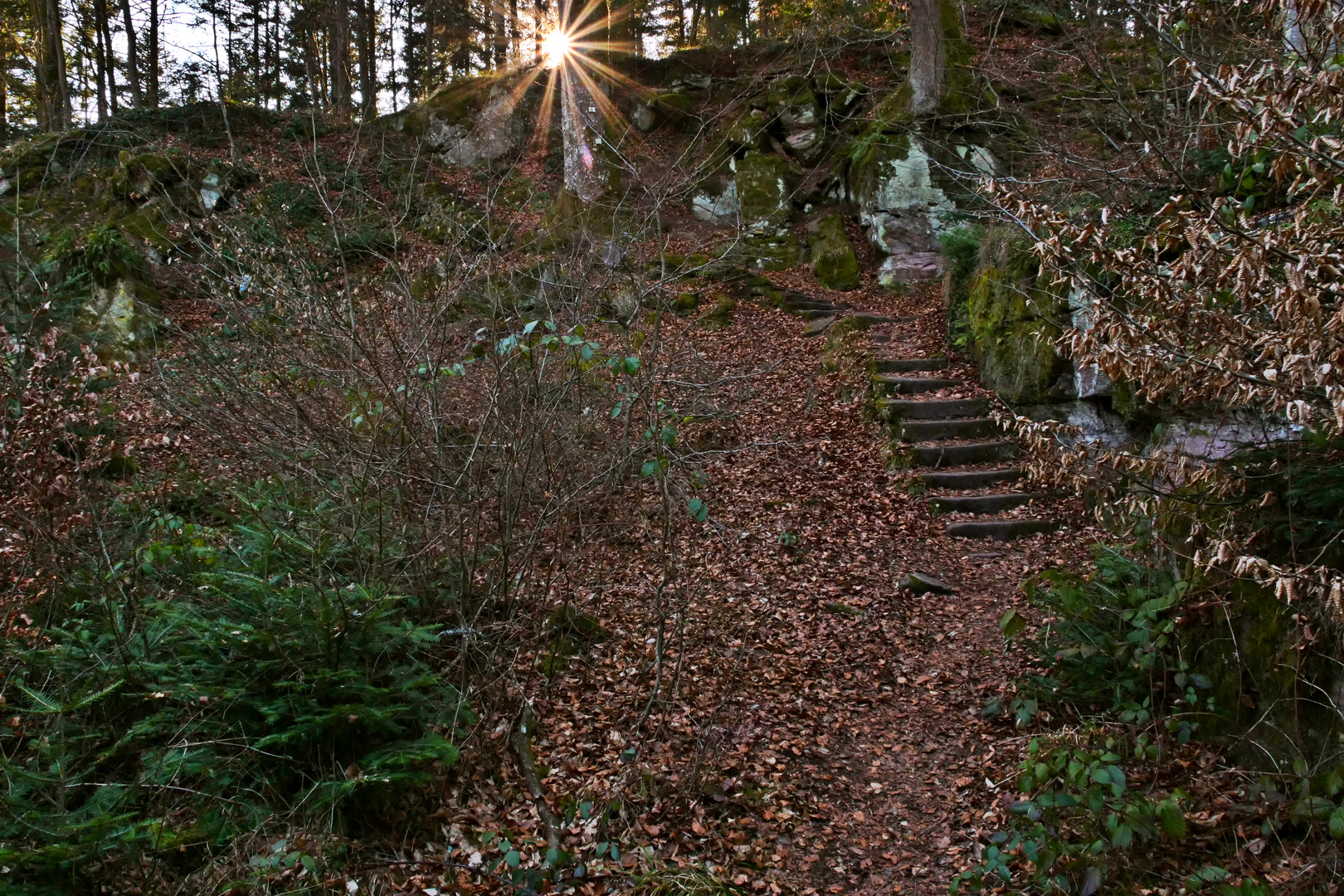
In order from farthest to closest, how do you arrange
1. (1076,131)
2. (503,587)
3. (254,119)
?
(254,119) < (1076,131) < (503,587)

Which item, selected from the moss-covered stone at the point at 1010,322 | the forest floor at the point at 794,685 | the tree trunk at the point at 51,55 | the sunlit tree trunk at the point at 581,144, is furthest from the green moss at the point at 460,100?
the moss-covered stone at the point at 1010,322

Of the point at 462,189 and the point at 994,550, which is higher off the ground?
the point at 462,189

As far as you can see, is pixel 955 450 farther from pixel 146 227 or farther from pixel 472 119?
pixel 472 119

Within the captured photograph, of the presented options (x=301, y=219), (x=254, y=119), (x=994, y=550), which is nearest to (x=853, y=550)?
(x=994, y=550)

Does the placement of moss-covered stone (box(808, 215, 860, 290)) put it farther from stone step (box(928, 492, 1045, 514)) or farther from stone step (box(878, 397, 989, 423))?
stone step (box(928, 492, 1045, 514))

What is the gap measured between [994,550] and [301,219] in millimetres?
12229

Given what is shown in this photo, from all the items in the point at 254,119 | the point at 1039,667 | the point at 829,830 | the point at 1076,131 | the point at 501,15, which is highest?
the point at 501,15

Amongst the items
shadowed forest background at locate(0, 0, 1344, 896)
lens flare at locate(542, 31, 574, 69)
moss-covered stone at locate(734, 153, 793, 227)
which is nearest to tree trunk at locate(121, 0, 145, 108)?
lens flare at locate(542, 31, 574, 69)

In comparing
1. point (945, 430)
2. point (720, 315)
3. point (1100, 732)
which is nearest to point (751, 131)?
point (720, 315)

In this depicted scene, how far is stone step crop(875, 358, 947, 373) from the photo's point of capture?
9.26 m

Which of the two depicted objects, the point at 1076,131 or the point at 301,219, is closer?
the point at 1076,131

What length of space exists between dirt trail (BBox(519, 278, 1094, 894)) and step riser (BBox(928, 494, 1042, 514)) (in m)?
0.24

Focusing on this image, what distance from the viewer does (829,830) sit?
390 centimetres

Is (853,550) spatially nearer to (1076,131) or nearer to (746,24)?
(1076,131)
